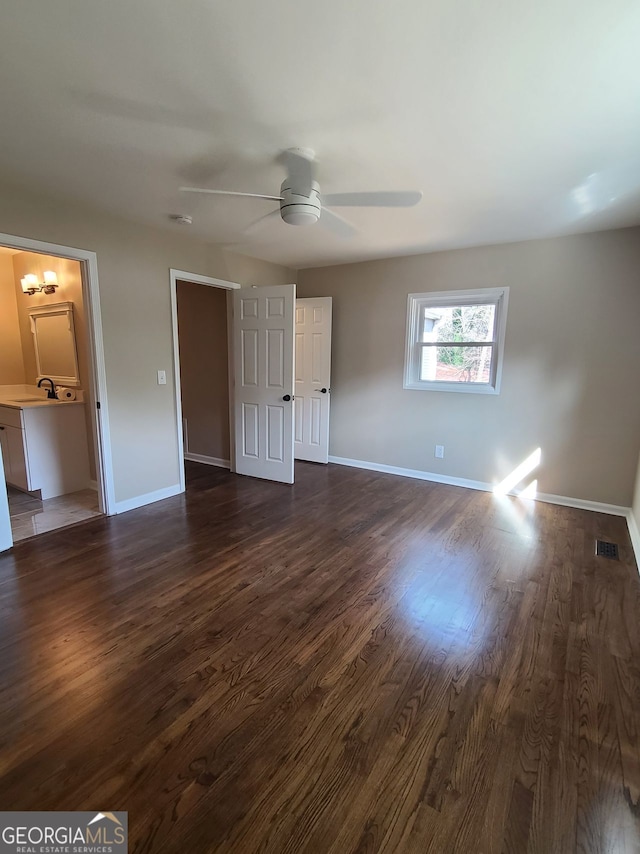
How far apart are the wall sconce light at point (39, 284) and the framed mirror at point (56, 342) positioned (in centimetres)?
17

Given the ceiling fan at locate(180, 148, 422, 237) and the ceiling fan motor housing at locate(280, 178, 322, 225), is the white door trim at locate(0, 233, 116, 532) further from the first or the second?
the ceiling fan motor housing at locate(280, 178, 322, 225)

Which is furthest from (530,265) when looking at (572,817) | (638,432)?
(572,817)

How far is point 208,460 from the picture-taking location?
17.9 feet

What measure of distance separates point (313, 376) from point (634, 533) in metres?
3.64

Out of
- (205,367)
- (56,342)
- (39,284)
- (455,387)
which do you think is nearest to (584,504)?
(455,387)

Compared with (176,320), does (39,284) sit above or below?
above

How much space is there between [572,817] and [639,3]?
267 cm

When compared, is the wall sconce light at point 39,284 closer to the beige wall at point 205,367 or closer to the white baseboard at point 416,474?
the beige wall at point 205,367

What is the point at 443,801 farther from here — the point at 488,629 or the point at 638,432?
the point at 638,432

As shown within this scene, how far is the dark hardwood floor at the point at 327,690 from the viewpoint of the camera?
4.31 feet

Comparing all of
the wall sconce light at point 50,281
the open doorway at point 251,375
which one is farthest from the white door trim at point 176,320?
the wall sconce light at point 50,281

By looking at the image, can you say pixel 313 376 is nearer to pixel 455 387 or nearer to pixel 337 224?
pixel 455 387

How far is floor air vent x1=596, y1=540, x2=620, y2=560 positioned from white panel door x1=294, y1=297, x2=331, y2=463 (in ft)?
10.2

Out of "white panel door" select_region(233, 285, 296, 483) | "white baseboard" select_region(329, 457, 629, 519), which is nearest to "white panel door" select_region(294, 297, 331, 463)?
"white baseboard" select_region(329, 457, 629, 519)
